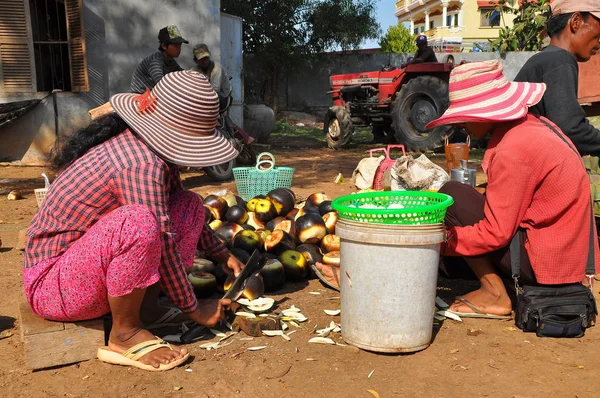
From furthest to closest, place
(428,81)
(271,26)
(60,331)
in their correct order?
(271,26)
(428,81)
(60,331)

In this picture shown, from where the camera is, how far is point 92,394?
2664 mm

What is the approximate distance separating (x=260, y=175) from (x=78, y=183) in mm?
4129

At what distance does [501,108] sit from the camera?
3154 millimetres

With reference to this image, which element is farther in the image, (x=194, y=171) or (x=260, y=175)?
(x=194, y=171)

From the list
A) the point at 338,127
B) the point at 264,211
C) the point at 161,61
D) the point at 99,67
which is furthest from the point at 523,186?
the point at 338,127

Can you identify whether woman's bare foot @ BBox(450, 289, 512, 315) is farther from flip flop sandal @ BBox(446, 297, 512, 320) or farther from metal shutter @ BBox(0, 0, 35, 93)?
metal shutter @ BBox(0, 0, 35, 93)

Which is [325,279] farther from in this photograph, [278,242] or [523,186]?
[523,186]

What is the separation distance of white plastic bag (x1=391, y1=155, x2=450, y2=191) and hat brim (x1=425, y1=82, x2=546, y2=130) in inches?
121

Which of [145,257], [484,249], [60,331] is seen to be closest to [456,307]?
[484,249]

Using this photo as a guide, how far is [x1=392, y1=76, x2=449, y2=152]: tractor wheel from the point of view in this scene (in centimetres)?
1175

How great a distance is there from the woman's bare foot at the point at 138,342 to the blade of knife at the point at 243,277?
0.67m

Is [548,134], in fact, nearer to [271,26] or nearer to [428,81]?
[428,81]

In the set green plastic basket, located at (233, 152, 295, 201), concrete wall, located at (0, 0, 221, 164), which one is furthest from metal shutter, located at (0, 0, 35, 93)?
green plastic basket, located at (233, 152, 295, 201)

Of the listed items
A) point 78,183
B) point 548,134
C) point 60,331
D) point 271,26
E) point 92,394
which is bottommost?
point 92,394
